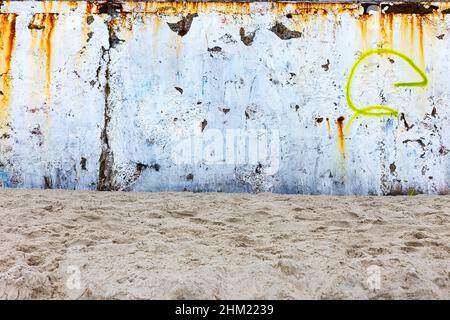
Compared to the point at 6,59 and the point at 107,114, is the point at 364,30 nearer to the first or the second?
the point at 107,114

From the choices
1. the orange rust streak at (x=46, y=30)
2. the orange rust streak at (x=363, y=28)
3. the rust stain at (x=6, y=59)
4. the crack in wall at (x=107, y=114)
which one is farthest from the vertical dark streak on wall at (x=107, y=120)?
the orange rust streak at (x=363, y=28)

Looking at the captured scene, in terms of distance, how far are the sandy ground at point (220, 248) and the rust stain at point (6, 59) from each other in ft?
2.35

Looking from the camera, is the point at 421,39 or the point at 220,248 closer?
the point at 220,248

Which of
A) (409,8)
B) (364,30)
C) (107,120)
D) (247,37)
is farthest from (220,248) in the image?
(409,8)

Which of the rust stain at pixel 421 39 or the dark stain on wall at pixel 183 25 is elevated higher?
the dark stain on wall at pixel 183 25

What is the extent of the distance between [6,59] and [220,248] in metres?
2.52

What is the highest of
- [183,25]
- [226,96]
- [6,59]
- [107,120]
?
[183,25]

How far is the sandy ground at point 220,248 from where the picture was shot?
5.31ft

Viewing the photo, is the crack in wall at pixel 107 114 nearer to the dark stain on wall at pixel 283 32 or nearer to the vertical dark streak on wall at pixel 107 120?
the vertical dark streak on wall at pixel 107 120

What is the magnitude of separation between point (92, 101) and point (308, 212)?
73.8 inches

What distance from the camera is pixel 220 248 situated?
6.69 ft

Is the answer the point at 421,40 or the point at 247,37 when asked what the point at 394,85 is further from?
the point at 247,37

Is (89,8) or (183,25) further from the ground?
(89,8)
